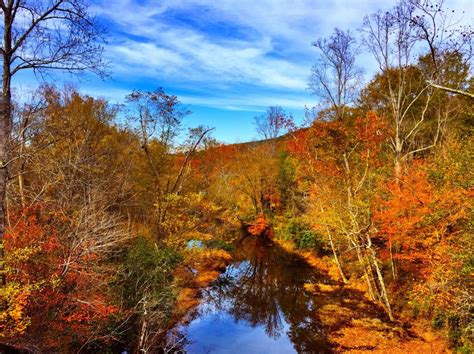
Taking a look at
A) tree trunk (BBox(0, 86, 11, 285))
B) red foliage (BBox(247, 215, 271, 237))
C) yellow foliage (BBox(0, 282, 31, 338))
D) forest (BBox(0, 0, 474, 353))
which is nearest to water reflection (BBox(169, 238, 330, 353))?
forest (BBox(0, 0, 474, 353))

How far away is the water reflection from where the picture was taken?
15734 millimetres

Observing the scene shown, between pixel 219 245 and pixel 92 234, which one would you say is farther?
pixel 219 245

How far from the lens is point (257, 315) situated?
19250 millimetres

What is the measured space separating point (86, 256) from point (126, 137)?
17.2 meters

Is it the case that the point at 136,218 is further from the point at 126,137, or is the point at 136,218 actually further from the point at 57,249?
the point at 57,249

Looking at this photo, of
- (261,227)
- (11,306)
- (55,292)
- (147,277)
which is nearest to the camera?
(11,306)

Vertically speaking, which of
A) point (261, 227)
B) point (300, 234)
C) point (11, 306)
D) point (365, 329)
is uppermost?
point (11, 306)

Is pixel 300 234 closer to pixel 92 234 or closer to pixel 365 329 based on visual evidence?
pixel 365 329

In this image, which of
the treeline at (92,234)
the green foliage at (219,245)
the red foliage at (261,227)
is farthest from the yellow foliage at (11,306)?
the red foliage at (261,227)

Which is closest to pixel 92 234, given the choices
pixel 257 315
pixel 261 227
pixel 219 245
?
pixel 257 315

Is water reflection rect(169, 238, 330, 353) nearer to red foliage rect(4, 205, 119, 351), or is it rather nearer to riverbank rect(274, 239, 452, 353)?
riverbank rect(274, 239, 452, 353)

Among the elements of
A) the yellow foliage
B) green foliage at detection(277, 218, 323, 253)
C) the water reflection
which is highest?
the yellow foliage

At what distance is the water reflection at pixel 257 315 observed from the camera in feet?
51.6

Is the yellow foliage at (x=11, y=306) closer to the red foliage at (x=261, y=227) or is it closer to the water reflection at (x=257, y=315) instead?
the water reflection at (x=257, y=315)
